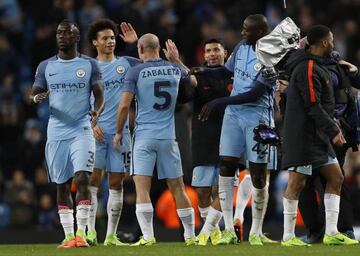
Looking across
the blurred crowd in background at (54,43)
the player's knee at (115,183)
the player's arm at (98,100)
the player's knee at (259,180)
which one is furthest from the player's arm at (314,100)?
the blurred crowd in background at (54,43)

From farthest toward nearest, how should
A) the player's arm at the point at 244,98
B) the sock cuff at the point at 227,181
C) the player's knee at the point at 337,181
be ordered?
the sock cuff at the point at 227,181 → the player's arm at the point at 244,98 → the player's knee at the point at 337,181

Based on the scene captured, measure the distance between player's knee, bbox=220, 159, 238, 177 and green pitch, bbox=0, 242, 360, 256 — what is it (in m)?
0.83

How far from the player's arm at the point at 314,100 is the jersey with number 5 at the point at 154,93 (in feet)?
5.35

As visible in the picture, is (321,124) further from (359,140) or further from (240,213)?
(240,213)

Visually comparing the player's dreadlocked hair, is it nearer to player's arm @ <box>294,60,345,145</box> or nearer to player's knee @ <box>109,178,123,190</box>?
player's knee @ <box>109,178,123,190</box>

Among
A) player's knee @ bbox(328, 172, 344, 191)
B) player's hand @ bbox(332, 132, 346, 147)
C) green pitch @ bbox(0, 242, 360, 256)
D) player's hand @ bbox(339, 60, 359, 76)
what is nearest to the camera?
green pitch @ bbox(0, 242, 360, 256)

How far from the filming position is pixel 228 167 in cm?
1569

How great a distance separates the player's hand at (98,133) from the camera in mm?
16297

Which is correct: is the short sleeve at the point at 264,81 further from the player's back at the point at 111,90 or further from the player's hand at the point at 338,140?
→ the player's back at the point at 111,90

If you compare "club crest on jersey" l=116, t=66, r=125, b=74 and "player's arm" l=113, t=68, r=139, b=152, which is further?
"club crest on jersey" l=116, t=66, r=125, b=74

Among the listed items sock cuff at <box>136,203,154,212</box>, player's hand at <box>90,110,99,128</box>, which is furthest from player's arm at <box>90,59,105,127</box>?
sock cuff at <box>136,203,154,212</box>

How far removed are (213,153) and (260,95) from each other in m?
1.30


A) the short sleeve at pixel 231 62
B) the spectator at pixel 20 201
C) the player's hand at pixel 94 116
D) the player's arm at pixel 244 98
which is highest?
the short sleeve at pixel 231 62

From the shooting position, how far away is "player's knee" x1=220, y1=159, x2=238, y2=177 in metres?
15.7
